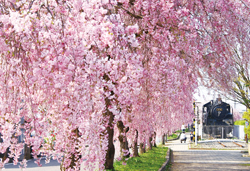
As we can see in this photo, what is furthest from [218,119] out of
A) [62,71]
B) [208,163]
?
[62,71]

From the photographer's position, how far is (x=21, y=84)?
3.82 meters

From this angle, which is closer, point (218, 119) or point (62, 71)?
point (62, 71)

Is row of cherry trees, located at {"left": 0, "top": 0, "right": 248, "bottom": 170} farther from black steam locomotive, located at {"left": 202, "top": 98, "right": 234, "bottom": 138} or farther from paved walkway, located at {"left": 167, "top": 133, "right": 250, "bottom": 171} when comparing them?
black steam locomotive, located at {"left": 202, "top": 98, "right": 234, "bottom": 138}

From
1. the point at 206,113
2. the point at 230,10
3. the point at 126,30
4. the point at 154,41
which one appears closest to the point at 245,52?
the point at 230,10

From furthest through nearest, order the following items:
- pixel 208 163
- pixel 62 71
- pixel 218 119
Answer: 1. pixel 218 119
2. pixel 208 163
3. pixel 62 71

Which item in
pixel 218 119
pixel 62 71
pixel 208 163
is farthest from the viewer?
pixel 218 119

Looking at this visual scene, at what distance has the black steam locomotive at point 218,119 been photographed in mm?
38031

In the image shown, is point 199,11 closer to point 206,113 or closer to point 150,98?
point 150,98

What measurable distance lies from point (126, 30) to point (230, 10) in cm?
405

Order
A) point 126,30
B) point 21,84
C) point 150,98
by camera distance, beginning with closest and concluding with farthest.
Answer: point 21,84 → point 126,30 → point 150,98

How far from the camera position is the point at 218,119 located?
38.1m

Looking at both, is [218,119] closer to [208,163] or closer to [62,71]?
[208,163]

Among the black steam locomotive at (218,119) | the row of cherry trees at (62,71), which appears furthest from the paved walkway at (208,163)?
the black steam locomotive at (218,119)

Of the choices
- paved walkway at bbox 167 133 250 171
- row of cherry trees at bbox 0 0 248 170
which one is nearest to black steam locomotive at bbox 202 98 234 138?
paved walkway at bbox 167 133 250 171
